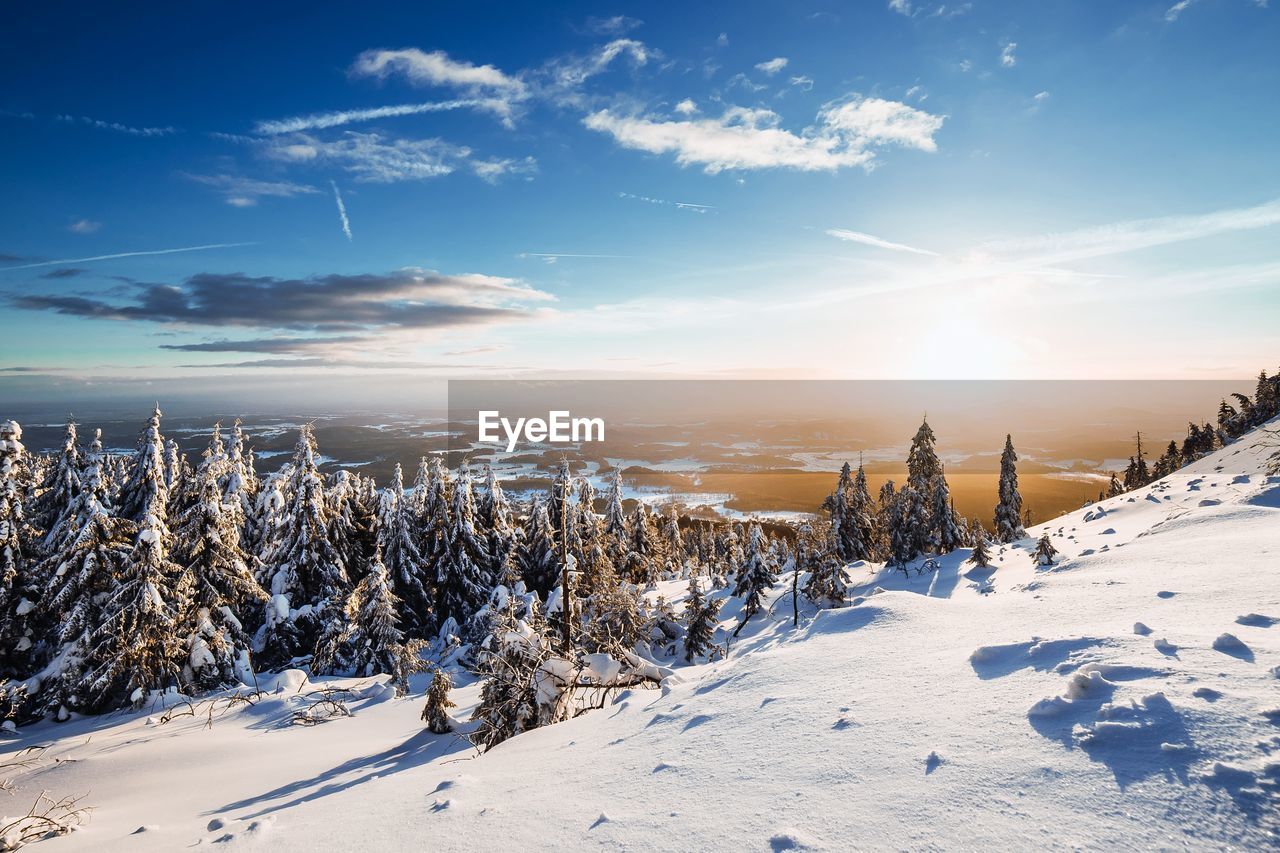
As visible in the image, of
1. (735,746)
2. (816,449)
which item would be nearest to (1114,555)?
(735,746)

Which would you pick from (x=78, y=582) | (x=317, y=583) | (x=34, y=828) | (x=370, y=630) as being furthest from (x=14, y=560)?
(x=34, y=828)

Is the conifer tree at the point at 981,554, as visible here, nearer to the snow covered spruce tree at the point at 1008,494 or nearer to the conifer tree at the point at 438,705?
the snow covered spruce tree at the point at 1008,494

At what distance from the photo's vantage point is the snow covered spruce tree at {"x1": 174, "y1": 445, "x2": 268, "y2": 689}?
58.7ft

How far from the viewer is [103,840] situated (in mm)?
5504

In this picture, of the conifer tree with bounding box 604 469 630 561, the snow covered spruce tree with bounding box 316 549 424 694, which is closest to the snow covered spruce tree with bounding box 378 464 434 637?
the snow covered spruce tree with bounding box 316 549 424 694

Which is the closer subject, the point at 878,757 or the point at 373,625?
the point at 878,757

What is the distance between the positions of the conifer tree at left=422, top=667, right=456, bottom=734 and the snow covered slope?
0.90 ft

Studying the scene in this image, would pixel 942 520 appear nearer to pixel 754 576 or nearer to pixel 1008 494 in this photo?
pixel 754 576

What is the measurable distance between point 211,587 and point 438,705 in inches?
610

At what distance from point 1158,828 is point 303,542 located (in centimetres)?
2819

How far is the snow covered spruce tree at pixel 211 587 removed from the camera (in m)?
17.9

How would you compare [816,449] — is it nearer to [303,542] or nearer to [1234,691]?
[303,542]

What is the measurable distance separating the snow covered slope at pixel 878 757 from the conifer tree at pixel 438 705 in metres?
0.27

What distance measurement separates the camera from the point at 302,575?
24516mm
